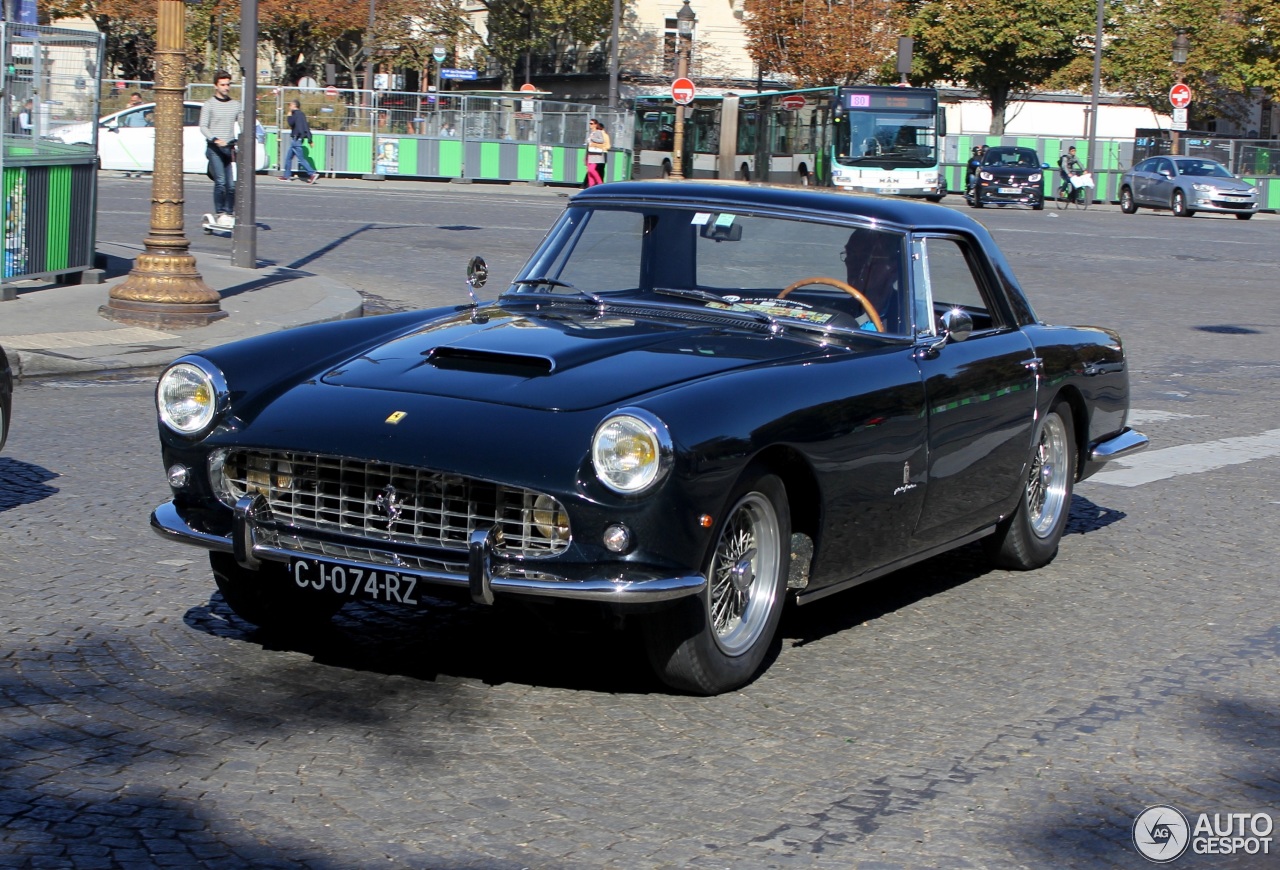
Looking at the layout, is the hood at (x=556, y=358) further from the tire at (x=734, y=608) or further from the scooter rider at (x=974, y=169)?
the scooter rider at (x=974, y=169)

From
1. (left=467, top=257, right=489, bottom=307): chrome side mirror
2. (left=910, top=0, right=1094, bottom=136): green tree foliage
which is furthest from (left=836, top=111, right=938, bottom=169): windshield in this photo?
(left=467, top=257, right=489, bottom=307): chrome side mirror

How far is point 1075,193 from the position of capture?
159 ft

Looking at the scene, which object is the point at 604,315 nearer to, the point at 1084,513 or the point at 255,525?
the point at 255,525

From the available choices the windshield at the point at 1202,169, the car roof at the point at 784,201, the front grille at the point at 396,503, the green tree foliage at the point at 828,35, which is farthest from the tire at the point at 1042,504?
the green tree foliage at the point at 828,35

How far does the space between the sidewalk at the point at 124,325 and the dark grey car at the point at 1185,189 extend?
100 ft

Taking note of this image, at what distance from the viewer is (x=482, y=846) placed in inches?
152

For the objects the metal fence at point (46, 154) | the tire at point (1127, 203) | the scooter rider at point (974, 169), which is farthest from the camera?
the scooter rider at point (974, 169)

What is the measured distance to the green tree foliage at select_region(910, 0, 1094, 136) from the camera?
225 feet

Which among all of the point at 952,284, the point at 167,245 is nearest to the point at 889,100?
the point at 167,245

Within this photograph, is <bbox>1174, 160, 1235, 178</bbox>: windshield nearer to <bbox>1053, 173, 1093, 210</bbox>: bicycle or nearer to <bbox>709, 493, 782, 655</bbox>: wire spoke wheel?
<bbox>1053, 173, 1093, 210</bbox>: bicycle

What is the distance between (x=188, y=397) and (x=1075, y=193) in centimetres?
4571

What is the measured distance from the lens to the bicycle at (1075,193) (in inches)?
1866

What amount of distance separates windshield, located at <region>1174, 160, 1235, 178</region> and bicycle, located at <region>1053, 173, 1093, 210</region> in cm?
349

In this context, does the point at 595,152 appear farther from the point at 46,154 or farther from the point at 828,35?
the point at 828,35
